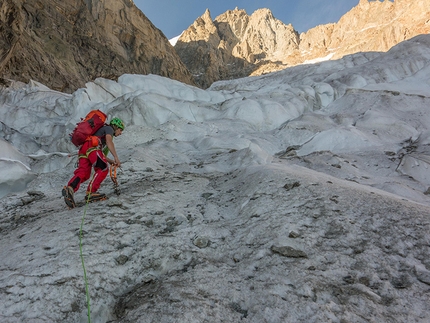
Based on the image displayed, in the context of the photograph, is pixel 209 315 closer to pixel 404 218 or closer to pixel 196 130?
pixel 404 218

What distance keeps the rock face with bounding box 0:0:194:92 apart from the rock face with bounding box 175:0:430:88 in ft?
67.4

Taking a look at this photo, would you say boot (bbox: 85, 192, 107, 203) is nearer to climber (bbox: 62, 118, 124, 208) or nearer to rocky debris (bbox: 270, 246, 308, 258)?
climber (bbox: 62, 118, 124, 208)

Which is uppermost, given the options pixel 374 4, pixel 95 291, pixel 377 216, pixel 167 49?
pixel 374 4

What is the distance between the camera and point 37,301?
2150 millimetres

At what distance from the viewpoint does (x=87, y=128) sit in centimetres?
439

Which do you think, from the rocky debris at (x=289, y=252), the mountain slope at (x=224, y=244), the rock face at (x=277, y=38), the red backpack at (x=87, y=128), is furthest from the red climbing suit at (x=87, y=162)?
the rock face at (x=277, y=38)

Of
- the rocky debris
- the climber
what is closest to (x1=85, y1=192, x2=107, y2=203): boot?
the climber

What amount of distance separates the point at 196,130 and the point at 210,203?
745 cm

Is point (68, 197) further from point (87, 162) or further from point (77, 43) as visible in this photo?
point (77, 43)

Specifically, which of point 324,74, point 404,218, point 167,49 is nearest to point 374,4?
point 167,49

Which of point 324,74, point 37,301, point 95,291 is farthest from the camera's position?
point 324,74

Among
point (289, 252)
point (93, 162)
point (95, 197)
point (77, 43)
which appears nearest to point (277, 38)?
point (77, 43)

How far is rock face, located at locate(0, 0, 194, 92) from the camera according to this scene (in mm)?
26328

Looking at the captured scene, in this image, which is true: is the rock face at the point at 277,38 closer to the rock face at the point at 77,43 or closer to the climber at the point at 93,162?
the rock face at the point at 77,43
